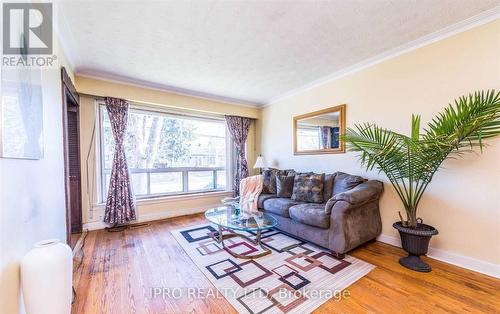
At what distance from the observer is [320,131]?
11.6 feet

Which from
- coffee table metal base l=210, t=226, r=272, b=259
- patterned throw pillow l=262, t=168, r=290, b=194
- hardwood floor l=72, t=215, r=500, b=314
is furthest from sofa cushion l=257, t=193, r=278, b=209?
hardwood floor l=72, t=215, r=500, b=314

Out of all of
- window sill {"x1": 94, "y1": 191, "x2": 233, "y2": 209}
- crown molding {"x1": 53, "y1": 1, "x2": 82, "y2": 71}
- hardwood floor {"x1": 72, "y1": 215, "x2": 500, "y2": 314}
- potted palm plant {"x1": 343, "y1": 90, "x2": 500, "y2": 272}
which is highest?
crown molding {"x1": 53, "y1": 1, "x2": 82, "y2": 71}

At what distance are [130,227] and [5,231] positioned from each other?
2663 millimetres

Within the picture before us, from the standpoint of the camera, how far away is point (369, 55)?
2.66m

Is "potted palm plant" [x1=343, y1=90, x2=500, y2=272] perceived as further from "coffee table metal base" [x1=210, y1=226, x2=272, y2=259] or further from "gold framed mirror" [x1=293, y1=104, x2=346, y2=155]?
"coffee table metal base" [x1=210, y1=226, x2=272, y2=259]

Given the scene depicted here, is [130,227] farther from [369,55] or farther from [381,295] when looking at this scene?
[369,55]

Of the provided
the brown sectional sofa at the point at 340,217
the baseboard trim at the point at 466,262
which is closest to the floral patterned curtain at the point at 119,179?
the brown sectional sofa at the point at 340,217

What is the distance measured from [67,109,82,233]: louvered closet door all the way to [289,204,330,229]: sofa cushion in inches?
127

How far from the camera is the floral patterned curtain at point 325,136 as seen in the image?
3.37 m

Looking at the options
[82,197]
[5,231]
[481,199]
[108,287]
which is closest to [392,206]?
[481,199]

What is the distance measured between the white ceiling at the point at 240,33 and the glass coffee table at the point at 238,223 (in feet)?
6.94

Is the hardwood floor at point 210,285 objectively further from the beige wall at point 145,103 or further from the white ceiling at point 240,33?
the white ceiling at point 240,33

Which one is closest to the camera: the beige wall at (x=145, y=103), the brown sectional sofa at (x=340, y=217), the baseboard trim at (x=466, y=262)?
the baseboard trim at (x=466, y=262)

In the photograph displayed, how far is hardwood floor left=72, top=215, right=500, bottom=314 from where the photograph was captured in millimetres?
1556
